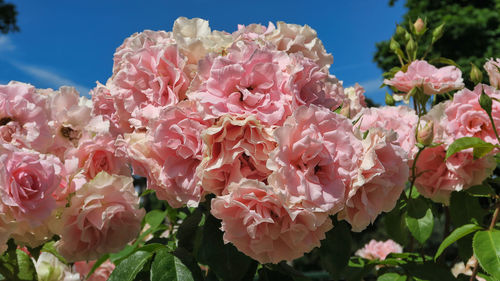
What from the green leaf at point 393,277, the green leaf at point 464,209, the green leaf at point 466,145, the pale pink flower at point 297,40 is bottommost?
the green leaf at point 393,277

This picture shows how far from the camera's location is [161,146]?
0.89 meters

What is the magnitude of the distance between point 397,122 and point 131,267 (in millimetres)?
842

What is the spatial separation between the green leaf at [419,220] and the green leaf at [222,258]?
61cm

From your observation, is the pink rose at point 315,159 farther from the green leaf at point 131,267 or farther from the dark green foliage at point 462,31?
the dark green foliage at point 462,31

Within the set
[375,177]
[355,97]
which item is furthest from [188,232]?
[355,97]

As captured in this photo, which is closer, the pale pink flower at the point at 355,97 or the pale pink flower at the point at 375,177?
the pale pink flower at the point at 375,177

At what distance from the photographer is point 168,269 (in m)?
1.00

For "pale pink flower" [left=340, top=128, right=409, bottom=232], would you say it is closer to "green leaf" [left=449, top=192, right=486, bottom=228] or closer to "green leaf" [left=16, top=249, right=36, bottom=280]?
"green leaf" [left=449, top=192, right=486, bottom=228]

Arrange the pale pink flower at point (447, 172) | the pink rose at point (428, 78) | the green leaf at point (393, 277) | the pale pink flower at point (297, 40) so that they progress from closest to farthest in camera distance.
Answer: the pale pink flower at point (297, 40), the green leaf at point (393, 277), the pale pink flower at point (447, 172), the pink rose at point (428, 78)

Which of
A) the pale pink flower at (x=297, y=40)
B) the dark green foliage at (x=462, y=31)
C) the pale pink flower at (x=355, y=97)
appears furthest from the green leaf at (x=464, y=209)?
the dark green foliage at (x=462, y=31)

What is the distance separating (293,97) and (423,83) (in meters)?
0.85

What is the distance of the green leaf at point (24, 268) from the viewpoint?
1.15 meters

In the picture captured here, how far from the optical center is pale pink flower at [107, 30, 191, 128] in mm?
985

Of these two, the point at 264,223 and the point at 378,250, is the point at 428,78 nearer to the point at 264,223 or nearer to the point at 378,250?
the point at 264,223
